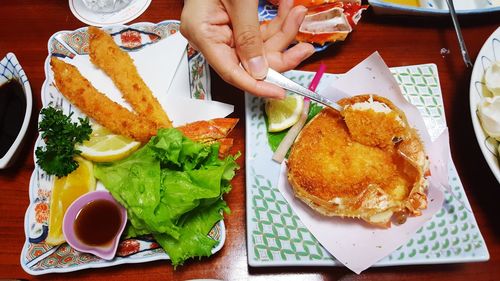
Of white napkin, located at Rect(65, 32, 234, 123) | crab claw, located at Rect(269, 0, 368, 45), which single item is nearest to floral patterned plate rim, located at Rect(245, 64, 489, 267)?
white napkin, located at Rect(65, 32, 234, 123)

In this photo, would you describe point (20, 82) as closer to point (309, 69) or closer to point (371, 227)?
point (309, 69)

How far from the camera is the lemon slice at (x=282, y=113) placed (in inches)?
60.1

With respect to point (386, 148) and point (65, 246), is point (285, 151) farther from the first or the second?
point (65, 246)

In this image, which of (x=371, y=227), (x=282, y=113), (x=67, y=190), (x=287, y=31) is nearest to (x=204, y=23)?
(x=287, y=31)

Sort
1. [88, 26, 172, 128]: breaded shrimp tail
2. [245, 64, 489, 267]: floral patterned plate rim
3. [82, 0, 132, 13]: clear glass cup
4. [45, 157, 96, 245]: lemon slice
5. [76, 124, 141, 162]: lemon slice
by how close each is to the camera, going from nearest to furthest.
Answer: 1. [245, 64, 489, 267]: floral patterned plate rim
2. [45, 157, 96, 245]: lemon slice
3. [76, 124, 141, 162]: lemon slice
4. [88, 26, 172, 128]: breaded shrimp tail
5. [82, 0, 132, 13]: clear glass cup

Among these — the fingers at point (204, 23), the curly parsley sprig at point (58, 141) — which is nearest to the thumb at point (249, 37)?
the fingers at point (204, 23)

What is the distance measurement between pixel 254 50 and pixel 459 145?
3.02ft

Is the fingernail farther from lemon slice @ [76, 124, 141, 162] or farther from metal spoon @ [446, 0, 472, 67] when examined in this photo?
metal spoon @ [446, 0, 472, 67]

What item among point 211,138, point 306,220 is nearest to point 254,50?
point 211,138

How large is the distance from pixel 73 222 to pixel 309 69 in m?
1.15

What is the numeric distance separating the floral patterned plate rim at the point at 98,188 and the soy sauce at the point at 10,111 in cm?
9

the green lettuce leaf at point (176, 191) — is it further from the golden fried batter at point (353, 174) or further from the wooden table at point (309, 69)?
the golden fried batter at point (353, 174)

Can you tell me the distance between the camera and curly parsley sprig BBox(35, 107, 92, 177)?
1.46 metres

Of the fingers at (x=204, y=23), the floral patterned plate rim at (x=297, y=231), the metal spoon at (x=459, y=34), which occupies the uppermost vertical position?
the fingers at (x=204, y=23)
